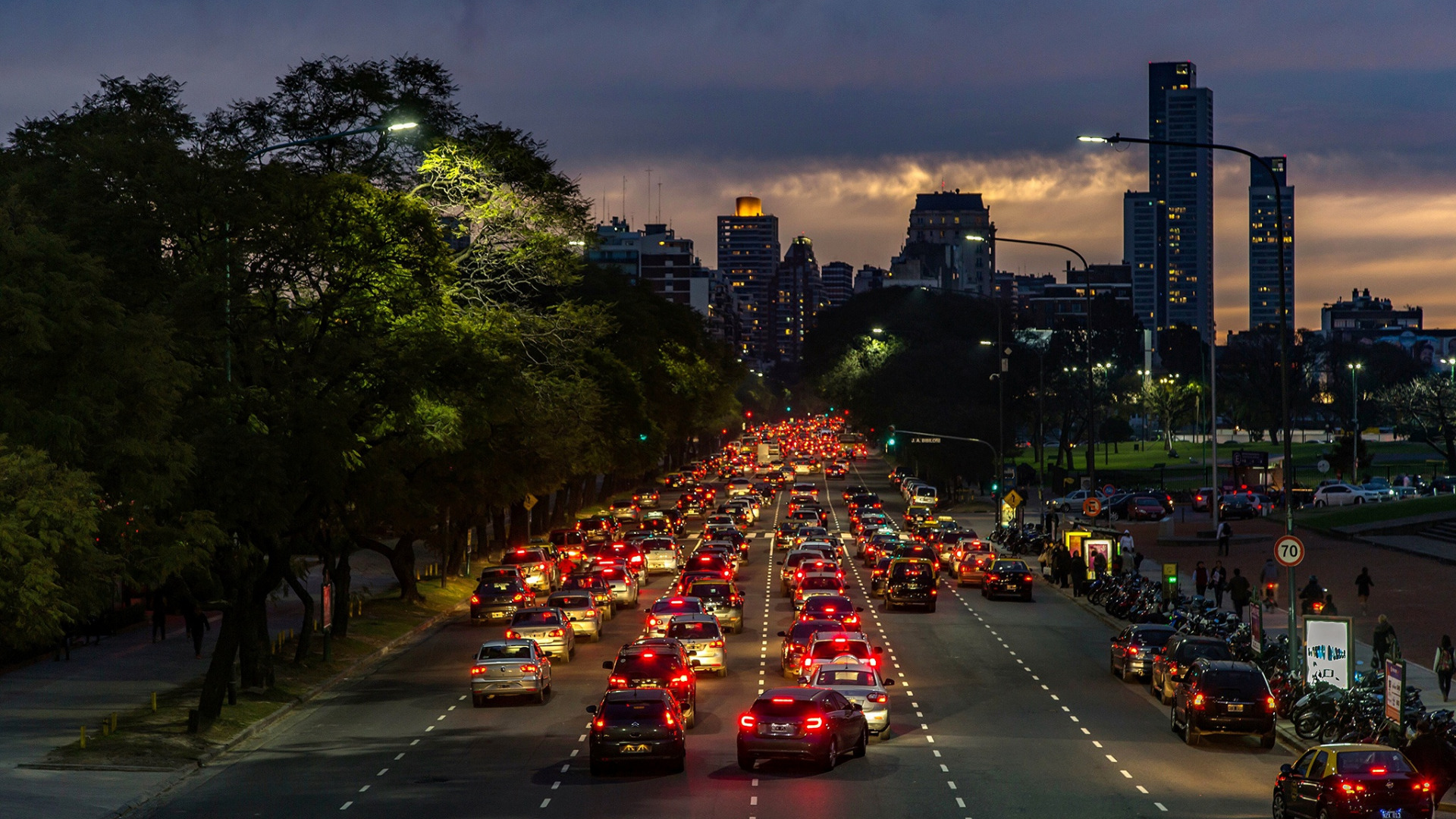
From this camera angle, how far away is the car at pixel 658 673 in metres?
29.0

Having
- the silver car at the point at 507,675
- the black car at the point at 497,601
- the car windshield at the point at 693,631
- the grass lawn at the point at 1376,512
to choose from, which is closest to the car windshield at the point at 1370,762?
the silver car at the point at 507,675

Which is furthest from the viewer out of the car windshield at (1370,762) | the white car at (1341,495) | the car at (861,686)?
the white car at (1341,495)

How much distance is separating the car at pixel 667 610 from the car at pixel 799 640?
10.5 feet

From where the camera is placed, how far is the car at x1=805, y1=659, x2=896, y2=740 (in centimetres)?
2727

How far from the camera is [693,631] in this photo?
35.7m

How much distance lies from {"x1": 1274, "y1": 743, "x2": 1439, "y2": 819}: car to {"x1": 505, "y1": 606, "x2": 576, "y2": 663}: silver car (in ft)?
71.7

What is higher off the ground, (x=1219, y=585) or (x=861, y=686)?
(x=1219, y=585)

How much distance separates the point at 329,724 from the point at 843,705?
1103cm

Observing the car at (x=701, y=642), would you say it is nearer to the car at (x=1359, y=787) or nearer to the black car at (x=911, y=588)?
the black car at (x=911, y=588)

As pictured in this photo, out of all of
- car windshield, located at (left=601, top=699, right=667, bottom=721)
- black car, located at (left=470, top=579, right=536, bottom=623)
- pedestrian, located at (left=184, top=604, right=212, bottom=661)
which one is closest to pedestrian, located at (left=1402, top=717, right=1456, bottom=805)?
car windshield, located at (left=601, top=699, right=667, bottom=721)

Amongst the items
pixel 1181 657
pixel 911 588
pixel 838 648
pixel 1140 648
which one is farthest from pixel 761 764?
pixel 911 588

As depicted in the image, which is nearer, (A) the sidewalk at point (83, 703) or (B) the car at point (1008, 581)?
(A) the sidewalk at point (83, 703)

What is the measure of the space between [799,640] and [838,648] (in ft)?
8.61

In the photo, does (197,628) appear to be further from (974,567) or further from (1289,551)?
(974,567)
